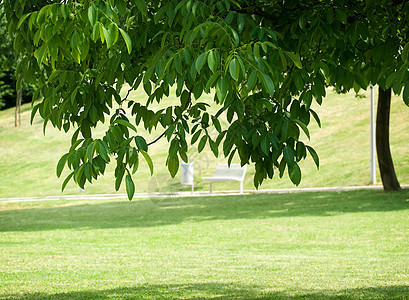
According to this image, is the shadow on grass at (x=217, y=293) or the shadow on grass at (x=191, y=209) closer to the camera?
the shadow on grass at (x=217, y=293)

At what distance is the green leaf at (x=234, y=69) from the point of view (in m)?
2.59

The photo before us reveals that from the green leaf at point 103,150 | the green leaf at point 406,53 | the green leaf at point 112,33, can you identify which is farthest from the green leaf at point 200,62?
the green leaf at point 406,53

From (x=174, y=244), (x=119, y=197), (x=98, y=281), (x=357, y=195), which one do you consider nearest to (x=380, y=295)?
(x=98, y=281)

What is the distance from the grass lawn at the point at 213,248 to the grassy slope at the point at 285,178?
3.32m

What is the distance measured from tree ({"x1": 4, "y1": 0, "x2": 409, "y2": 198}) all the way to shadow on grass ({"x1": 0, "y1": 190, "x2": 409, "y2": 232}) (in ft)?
38.8

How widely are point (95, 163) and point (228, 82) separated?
2.55ft

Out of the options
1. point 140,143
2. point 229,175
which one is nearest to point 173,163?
point 140,143

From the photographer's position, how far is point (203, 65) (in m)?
2.89

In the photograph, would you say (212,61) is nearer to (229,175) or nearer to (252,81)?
(252,81)

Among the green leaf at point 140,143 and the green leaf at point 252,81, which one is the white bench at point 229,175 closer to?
the green leaf at point 140,143

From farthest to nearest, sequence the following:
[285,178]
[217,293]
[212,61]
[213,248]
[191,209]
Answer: [285,178] < [191,209] < [213,248] < [217,293] < [212,61]

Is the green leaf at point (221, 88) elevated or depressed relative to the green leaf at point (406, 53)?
depressed

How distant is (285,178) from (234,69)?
2447 cm

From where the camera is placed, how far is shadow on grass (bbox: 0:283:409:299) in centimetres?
664
